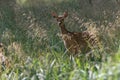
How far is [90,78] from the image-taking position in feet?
21.7

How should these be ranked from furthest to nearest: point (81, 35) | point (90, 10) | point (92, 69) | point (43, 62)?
1. point (90, 10)
2. point (81, 35)
3. point (43, 62)
4. point (92, 69)

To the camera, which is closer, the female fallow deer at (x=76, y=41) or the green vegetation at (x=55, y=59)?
the green vegetation at (x=55, y=59)

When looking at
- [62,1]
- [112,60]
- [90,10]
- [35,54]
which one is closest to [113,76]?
[112,60]

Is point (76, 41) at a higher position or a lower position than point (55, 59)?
lower

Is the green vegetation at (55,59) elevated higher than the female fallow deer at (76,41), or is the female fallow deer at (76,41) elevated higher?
the green vegetation at (55,59)

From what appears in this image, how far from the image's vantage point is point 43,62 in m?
7.96

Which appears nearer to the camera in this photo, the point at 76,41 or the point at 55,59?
the point at 55,59

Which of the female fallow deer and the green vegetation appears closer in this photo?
the green vegetation

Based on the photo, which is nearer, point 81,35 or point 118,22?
point 118,22

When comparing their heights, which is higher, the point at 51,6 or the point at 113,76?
the point at 113,76

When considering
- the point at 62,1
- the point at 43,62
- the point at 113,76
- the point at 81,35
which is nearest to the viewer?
the point at 113,76

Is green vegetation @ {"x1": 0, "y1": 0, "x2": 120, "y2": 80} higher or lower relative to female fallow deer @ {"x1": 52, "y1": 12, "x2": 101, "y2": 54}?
higher

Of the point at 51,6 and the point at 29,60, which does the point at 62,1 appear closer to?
the point at 51,6

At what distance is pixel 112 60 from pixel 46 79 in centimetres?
154
